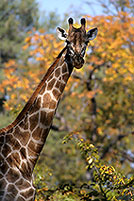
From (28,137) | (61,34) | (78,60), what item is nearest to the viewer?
(28,137)

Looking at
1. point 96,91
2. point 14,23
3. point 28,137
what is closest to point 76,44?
point 28,137

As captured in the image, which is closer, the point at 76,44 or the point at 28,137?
the point at 28,137

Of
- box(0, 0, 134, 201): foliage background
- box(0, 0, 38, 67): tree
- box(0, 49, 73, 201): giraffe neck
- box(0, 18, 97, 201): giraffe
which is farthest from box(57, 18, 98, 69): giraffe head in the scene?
box(0, 0, 38, 67): tree

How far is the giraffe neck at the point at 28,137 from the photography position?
173 inches

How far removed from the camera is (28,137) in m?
4.79

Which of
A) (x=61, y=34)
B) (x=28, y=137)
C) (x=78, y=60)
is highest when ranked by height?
(x=61, y=34)

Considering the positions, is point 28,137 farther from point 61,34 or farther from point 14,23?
point 14,23

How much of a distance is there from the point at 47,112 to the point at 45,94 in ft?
0.92

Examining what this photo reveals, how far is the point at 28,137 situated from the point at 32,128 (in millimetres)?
144

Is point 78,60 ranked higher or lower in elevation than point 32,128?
higher

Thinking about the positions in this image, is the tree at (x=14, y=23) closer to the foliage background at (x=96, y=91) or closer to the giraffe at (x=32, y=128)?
the foliage background at (x=96, y=91)

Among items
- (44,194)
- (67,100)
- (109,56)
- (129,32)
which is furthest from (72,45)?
(67,100)

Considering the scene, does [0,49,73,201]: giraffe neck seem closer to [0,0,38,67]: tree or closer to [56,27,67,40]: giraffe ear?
[56,27,67,40]: giraffe ear

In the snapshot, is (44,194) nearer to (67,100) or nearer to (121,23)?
(121,23)
